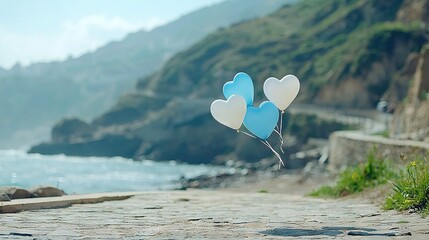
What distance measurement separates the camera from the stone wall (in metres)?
17.3

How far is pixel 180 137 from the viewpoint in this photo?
9106 centimetres

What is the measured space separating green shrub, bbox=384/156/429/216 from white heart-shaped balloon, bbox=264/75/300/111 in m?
1.64

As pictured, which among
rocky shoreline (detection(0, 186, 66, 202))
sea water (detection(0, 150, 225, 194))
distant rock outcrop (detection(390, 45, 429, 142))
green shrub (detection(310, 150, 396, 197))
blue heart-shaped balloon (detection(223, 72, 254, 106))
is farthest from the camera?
sea water (detection(0, 150, 225, 194))

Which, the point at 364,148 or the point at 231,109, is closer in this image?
the point at 231,109

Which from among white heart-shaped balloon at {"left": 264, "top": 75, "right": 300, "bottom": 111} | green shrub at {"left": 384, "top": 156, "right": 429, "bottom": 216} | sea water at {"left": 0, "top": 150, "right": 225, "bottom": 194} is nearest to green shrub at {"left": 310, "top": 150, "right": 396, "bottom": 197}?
green shrub at {"left": 384, "top": 156, "right": 429, "bottom": 216}

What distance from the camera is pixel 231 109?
354 inches

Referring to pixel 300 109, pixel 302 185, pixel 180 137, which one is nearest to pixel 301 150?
pixel 300 109

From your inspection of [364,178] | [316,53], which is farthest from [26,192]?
[316,53]

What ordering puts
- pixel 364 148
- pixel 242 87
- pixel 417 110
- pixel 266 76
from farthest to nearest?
pixel 266 76, pixel 417 110, pixel 364 148, pixel 242 87

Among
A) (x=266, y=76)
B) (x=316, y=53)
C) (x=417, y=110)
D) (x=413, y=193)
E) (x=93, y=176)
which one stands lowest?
(x=413, y=193)

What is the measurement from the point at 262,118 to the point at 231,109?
0.62m

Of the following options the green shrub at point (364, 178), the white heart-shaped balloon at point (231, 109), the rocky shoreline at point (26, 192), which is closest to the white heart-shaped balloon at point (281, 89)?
the white heart-shaped balloon at point (231, 109)

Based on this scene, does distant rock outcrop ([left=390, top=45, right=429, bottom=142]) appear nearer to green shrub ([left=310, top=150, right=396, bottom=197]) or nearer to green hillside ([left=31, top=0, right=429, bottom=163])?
green shrub ([left=310, top=150, right=396, bottom=197])

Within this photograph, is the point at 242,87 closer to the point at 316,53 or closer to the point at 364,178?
the point at 364,178
